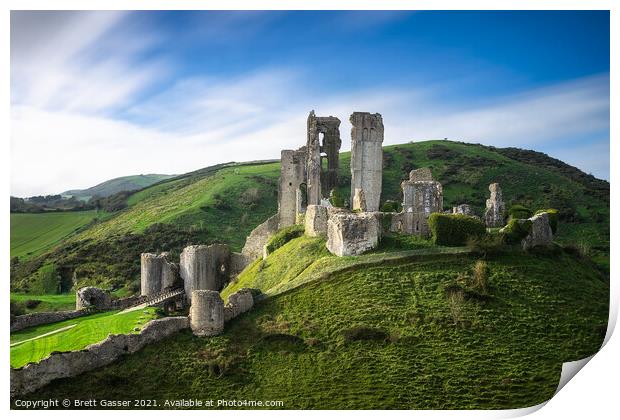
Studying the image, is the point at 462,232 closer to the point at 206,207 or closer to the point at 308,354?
Answer: the point at 308,354

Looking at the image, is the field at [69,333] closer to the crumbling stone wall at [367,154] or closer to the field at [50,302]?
the field at [50,302]

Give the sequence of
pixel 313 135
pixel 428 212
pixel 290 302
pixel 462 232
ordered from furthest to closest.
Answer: pixel 313 135 → pixel 428 212 → pixel 462 232 → pixel 290 302

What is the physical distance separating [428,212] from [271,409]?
14865 mm

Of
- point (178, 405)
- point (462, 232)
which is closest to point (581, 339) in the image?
point (462, 232)

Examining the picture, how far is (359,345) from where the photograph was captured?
93.1 feet

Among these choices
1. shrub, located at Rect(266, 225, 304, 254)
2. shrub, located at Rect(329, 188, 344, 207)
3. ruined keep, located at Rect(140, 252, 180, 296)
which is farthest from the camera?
shrub, located at Rect(329, 188, 344, 207)

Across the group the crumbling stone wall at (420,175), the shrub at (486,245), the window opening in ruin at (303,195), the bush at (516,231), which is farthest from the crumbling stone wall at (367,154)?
the shrub at (486,245)

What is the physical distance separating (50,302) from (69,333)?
16871 mm

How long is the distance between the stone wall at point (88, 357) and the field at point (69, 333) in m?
1.25

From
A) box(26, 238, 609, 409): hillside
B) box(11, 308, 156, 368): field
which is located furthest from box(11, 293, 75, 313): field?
box(26, 238, 609, 409): hillside

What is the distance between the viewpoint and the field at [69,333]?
29406mm

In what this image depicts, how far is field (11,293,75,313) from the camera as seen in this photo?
45.6 meters

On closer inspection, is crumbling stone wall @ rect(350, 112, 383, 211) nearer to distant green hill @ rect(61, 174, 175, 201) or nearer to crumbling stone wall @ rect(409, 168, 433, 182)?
crumbling stone wall @ rect(409, 168, 433, 182)

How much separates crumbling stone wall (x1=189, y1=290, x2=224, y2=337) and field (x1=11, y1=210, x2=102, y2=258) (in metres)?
20.2
